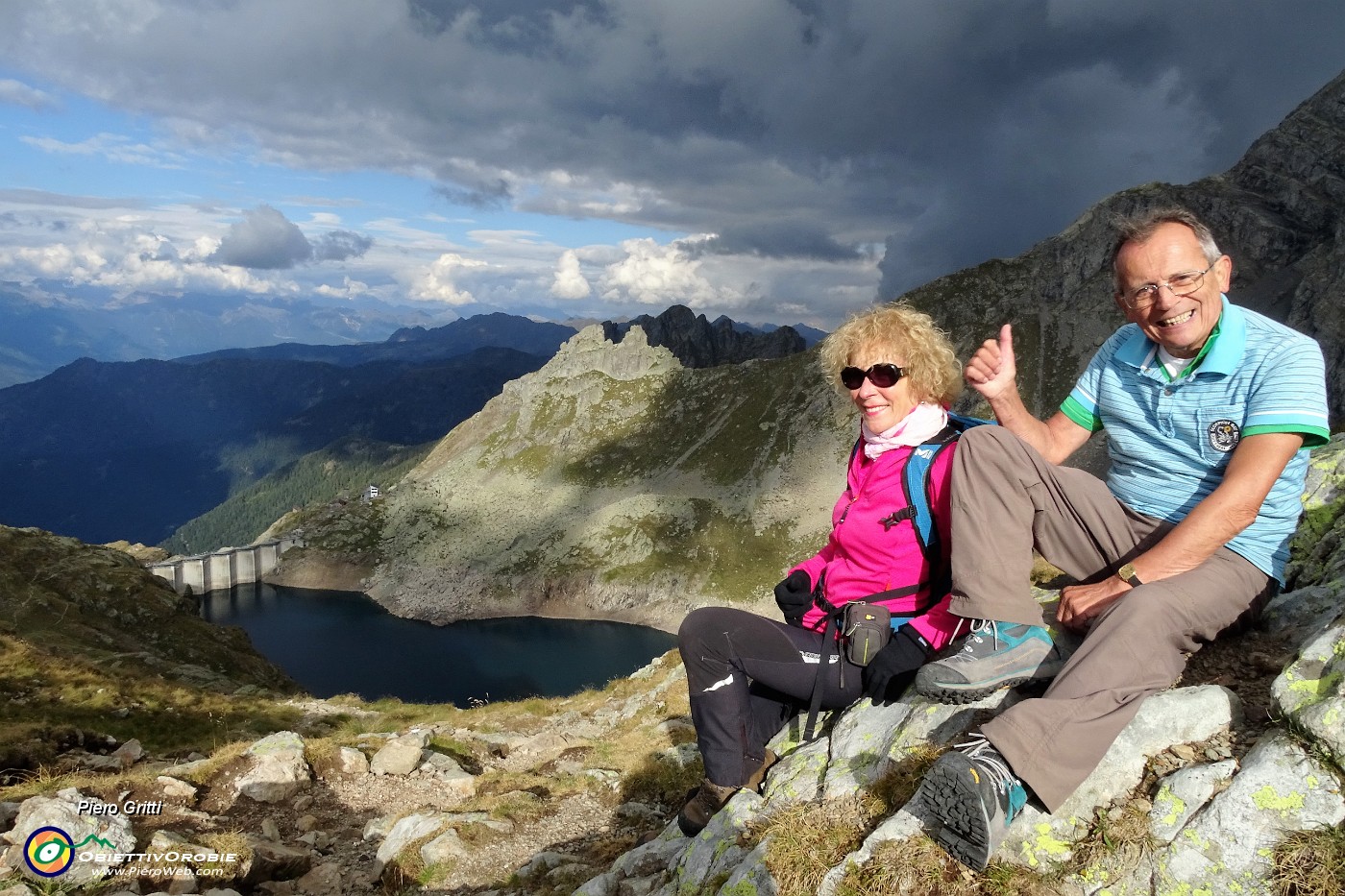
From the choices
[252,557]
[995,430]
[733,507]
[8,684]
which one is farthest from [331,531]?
[995,430]

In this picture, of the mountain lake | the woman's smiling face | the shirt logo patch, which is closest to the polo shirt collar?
the shirt logo patch

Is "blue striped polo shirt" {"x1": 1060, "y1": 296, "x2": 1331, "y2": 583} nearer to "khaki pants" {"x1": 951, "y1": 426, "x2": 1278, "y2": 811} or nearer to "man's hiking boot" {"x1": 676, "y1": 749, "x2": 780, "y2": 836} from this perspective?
"khaki pants" {"x1": 951, "y1": 426, "x2": 1278, "y2": 811}

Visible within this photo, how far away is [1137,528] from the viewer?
23.7 ft

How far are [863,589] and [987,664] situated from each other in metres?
1.62

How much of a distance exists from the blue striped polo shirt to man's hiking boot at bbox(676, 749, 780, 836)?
522cm

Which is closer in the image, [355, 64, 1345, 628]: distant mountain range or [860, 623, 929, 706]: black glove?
[860, 623, 929, 706]: black glove

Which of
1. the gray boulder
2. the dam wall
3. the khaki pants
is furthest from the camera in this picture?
the dam wall

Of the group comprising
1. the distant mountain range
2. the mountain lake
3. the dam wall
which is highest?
the distant mountain range

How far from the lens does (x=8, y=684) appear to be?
87.8 feet

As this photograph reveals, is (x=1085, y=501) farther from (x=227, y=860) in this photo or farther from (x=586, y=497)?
(x=586, y=497)

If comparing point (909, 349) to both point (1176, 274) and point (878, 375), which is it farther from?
point (1176, 274)

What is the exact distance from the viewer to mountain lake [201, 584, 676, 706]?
119 m

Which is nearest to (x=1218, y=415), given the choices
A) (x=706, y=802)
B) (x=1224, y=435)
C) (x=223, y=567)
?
(x=1224, y=435)

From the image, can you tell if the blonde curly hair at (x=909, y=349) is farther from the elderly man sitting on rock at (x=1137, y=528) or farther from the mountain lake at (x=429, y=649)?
the mountain lake at (x=429, y=649)
